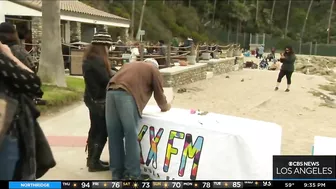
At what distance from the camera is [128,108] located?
353 cm

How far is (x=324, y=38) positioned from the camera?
49906 millimetres

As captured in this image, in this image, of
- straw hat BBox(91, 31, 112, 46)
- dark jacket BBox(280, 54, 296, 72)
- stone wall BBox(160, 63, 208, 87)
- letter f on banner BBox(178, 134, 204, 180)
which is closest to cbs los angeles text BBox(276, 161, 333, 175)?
letter f on banner BBox(178, 134, 204, 180)

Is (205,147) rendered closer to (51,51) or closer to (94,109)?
(94,109)

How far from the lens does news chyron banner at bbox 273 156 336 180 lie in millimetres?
2570

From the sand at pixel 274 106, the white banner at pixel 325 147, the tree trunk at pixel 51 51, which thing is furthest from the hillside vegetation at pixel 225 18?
the white banner at pixel 325 147

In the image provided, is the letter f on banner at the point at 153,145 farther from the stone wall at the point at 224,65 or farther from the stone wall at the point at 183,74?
the stone wall at the point at 224,65

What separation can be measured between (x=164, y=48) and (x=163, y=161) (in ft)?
34.3

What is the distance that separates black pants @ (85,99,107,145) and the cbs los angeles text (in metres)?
2.04

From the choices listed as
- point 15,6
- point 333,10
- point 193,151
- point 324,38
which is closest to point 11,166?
point 193,151

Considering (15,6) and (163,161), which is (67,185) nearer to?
(163,161)

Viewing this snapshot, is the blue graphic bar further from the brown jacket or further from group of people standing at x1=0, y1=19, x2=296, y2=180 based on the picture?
the brown jacket

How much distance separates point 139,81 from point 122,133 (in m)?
0.48

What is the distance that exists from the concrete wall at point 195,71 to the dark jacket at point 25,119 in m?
9.45

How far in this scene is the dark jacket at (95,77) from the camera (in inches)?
156
